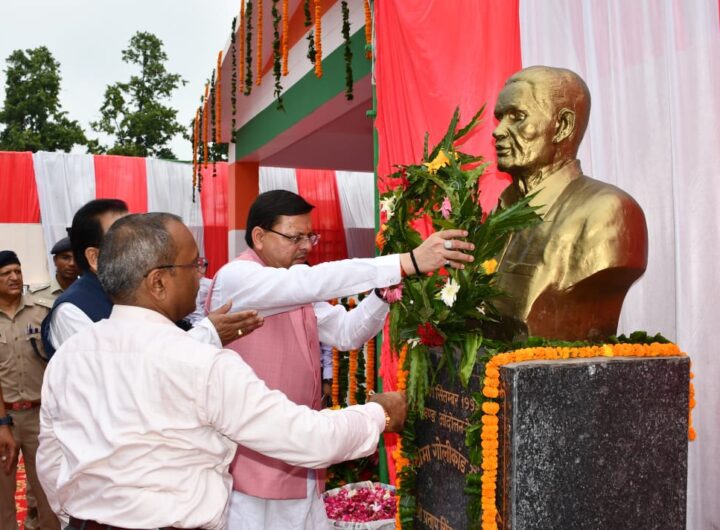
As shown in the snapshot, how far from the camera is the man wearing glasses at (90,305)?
2.19 meters

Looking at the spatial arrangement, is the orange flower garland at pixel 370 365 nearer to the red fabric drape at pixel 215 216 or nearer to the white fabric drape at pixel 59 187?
the red fabric drape at pixel 215 216

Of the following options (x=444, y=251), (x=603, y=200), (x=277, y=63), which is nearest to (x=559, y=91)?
(x=603, y=200)

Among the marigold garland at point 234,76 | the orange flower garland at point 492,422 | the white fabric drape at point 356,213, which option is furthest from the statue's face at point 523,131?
the white fabric drape at point 356,213

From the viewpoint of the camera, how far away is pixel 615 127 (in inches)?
124

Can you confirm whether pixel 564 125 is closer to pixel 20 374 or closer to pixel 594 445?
pixel 594 445

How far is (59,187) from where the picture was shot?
36.1 feet

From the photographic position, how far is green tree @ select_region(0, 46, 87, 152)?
20969 millimetres

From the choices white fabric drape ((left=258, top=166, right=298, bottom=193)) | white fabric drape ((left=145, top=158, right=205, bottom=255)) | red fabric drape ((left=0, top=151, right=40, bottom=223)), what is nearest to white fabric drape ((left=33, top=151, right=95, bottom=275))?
red fabric drape ((left=0, top=151, right=40, bottom=223))

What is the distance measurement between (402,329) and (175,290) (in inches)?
32.4

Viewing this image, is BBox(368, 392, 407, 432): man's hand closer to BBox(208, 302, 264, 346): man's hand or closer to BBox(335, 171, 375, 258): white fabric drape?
BBox(208, 302, 264, 346): man's hand

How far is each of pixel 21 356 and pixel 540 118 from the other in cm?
355

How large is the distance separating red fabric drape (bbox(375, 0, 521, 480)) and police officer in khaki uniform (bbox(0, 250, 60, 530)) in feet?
7.02

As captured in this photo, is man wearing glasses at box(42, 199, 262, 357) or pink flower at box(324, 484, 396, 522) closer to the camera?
man wearing glasses at box(42, 199, 262, 357)

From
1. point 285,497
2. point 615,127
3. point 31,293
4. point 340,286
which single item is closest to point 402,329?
point 340,286
